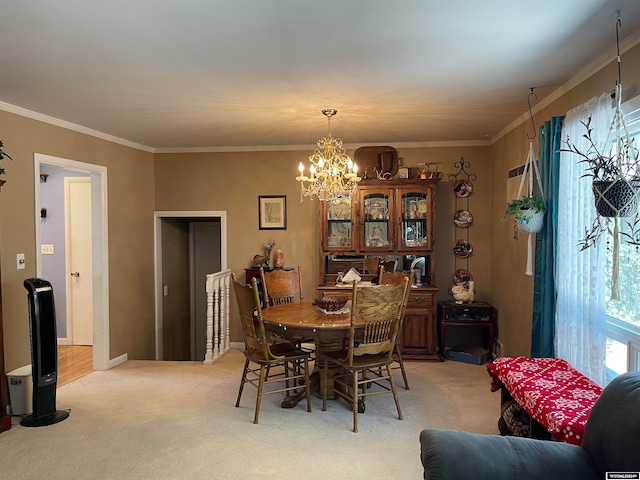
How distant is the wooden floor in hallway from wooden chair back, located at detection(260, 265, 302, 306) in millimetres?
2140

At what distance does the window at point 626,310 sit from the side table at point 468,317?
2.15 meters

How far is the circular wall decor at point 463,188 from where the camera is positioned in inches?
212

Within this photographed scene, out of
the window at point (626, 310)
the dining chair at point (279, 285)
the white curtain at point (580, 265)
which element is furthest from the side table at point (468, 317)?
the window at point (626, 310)

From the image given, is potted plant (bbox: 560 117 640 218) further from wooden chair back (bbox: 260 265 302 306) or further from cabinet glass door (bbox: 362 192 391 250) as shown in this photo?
cabinet glass door (bbox: 362 192 391 250)

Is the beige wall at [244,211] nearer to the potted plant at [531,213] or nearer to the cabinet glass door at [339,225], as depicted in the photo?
the cabinet glass door at [339,225]

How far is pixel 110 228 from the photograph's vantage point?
195 inches

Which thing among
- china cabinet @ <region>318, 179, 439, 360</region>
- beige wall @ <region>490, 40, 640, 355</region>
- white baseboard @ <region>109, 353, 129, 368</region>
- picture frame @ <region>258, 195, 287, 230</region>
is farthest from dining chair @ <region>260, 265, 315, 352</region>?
beige wall @ <region>490, 40, 640, 355</region>

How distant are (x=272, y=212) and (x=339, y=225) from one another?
94 centimetres

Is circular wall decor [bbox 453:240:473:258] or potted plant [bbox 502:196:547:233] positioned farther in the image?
circular wall decor [bbox 453:240:473:258]

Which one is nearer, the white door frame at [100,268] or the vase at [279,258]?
the white door frame at [100,268]

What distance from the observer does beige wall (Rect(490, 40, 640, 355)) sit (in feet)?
10.7

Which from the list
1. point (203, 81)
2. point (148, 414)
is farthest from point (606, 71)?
point (148, 414)

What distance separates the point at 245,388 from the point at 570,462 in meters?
2.96

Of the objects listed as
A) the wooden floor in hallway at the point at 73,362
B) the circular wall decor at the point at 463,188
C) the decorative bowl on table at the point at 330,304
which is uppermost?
the circular wall decor at the point at 463,188
